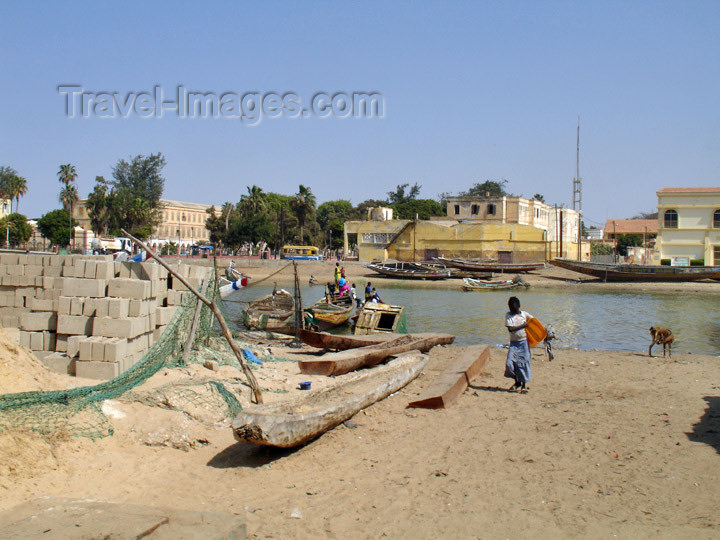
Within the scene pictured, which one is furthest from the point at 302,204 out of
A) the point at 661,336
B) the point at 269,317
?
the point at 661,336

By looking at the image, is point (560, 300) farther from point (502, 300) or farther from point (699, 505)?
point (699, 505)

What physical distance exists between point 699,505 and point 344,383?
16.6 ft

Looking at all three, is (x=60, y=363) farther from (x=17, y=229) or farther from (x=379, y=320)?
(x=17, y=229)

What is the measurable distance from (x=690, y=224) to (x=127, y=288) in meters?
55.3

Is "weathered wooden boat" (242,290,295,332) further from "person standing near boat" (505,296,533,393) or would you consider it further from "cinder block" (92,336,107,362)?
"cinder block" (92,336,107,362)

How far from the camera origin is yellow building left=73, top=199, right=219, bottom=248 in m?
93.5

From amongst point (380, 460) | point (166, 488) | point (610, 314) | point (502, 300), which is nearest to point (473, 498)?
point (380, 460)

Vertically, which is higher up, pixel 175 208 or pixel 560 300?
pixel 175 208

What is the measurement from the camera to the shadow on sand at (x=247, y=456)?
270 inches

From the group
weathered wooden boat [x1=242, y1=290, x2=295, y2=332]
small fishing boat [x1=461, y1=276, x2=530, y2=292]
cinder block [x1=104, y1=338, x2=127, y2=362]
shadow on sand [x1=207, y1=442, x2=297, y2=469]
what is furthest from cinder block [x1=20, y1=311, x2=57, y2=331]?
small fishing boat [x1=461, y1=276, x2=530, y2=292]

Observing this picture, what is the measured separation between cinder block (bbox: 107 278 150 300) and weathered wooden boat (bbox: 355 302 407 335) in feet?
30.9

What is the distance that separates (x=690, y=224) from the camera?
53.3 metres

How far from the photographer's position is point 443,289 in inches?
1869

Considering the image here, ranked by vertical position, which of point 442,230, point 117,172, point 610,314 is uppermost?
point 117,172
